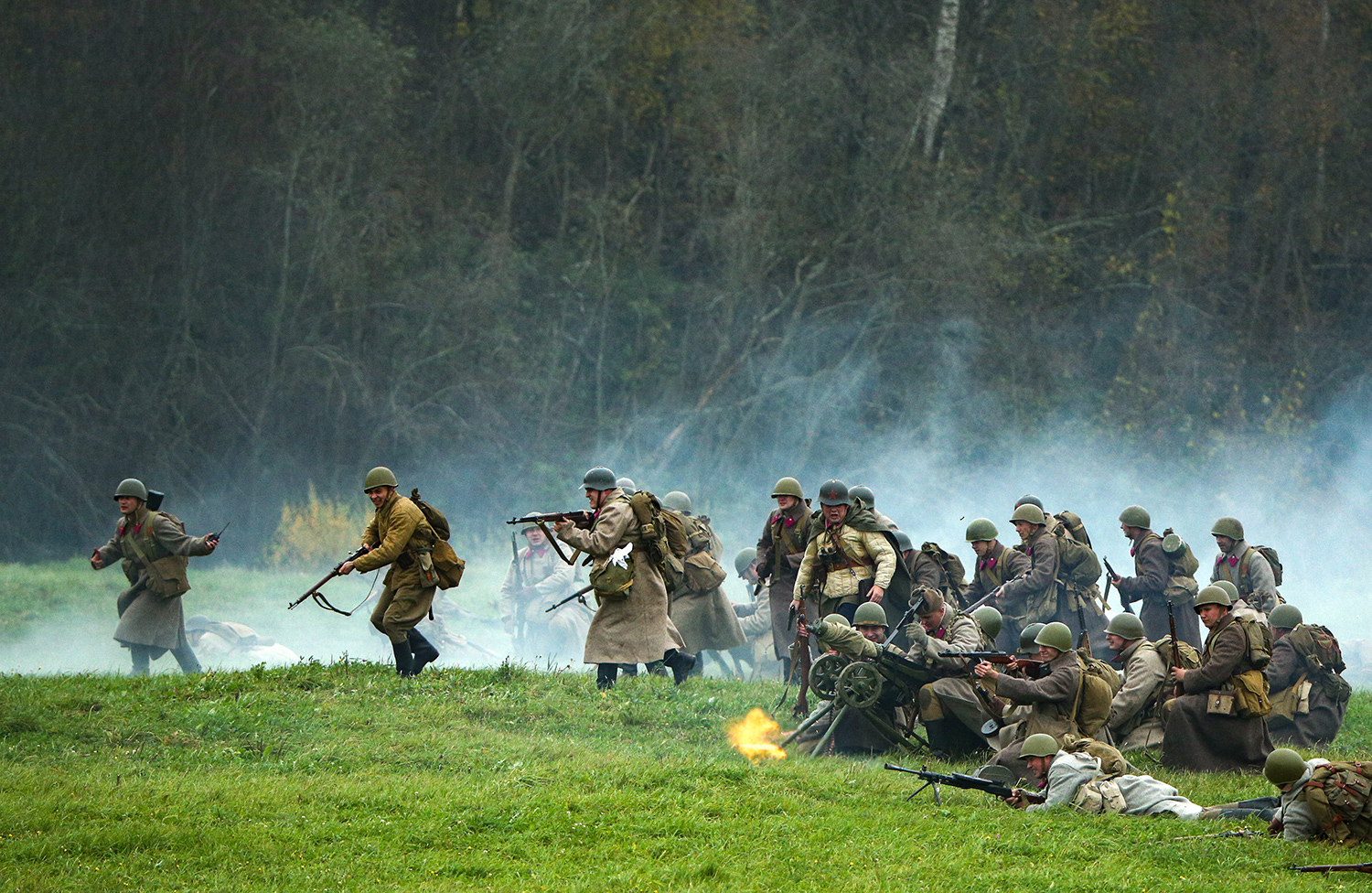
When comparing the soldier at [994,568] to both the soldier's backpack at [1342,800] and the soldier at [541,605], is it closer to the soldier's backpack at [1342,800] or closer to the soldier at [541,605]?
the soldier's backpack at [1342,800]

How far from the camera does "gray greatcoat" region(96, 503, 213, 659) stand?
43.7ft

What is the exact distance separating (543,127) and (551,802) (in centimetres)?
2657

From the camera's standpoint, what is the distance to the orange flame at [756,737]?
34.2 ft

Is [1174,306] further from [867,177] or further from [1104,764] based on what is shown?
[1104,764]

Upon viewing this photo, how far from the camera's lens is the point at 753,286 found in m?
32.9

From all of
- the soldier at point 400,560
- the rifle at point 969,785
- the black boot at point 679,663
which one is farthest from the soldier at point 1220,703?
the soldier at point 400,560

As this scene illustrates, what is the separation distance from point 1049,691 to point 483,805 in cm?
379

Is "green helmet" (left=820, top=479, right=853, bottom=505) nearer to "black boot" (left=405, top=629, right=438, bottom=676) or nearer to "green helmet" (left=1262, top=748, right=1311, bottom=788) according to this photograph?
"black boot" (left=405, top=629, right=438, bottom=676)

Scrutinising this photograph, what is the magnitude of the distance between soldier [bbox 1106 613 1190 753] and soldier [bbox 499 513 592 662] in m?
8.55

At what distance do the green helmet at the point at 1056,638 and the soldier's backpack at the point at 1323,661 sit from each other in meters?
2.90

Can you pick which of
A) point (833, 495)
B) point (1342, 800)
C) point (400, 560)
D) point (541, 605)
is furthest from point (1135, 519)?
point (541, 605)

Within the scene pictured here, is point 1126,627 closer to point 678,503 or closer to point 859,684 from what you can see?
point 859,684

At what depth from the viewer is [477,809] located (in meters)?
8.35

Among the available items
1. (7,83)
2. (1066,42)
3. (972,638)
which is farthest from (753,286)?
(972,638)
